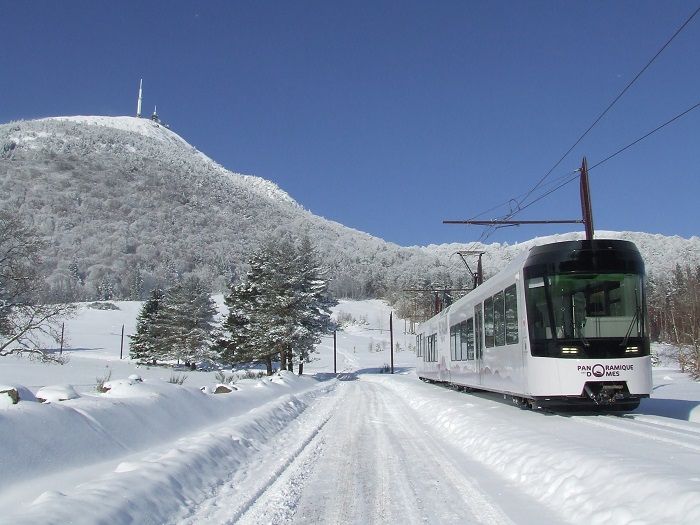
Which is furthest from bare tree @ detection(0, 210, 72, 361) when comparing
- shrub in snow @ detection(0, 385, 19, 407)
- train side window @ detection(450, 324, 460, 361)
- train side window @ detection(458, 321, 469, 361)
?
shrub in snow @ detection(0, 385, 19, 407)

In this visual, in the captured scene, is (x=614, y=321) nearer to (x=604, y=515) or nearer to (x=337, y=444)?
(x=337, y=444)

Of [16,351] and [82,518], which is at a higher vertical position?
[16,351]

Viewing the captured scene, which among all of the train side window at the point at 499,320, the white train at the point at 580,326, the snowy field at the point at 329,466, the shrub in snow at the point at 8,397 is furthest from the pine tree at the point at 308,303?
the shrub in snow at the point at 8,397

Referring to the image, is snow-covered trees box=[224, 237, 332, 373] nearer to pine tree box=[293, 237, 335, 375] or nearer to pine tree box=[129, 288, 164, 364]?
pine tree box=[293, 237, 335, 375]

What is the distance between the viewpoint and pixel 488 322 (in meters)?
17.4

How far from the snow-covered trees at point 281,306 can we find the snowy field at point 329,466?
34.9 m

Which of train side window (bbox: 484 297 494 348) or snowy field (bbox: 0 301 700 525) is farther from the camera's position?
train side window (bbox: 484 297 494 348)

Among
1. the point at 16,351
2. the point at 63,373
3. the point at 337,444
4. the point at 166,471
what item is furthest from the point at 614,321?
the point at 63,373

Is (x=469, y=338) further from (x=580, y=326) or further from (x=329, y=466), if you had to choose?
(x=329, y=466)

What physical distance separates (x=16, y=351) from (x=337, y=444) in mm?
20517

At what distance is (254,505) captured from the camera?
6578 millimetres

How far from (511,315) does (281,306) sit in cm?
3571

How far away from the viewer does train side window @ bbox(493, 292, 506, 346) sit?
50.9 feet

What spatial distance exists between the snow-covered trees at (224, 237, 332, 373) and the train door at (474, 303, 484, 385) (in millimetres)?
30236
